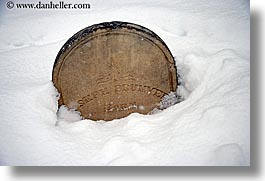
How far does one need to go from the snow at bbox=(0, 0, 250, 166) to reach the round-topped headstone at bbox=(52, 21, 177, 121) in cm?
6

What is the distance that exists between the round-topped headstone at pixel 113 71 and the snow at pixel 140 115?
0.19 ft

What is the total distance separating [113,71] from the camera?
6.33 ft

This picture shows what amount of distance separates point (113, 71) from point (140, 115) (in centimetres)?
25

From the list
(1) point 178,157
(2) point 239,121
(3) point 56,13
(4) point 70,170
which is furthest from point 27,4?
(2) point 239,121

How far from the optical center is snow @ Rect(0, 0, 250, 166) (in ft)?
6.15

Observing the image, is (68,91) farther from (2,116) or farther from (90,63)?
(2,116)

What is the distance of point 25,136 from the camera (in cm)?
190

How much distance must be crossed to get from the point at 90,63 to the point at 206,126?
0.63m
